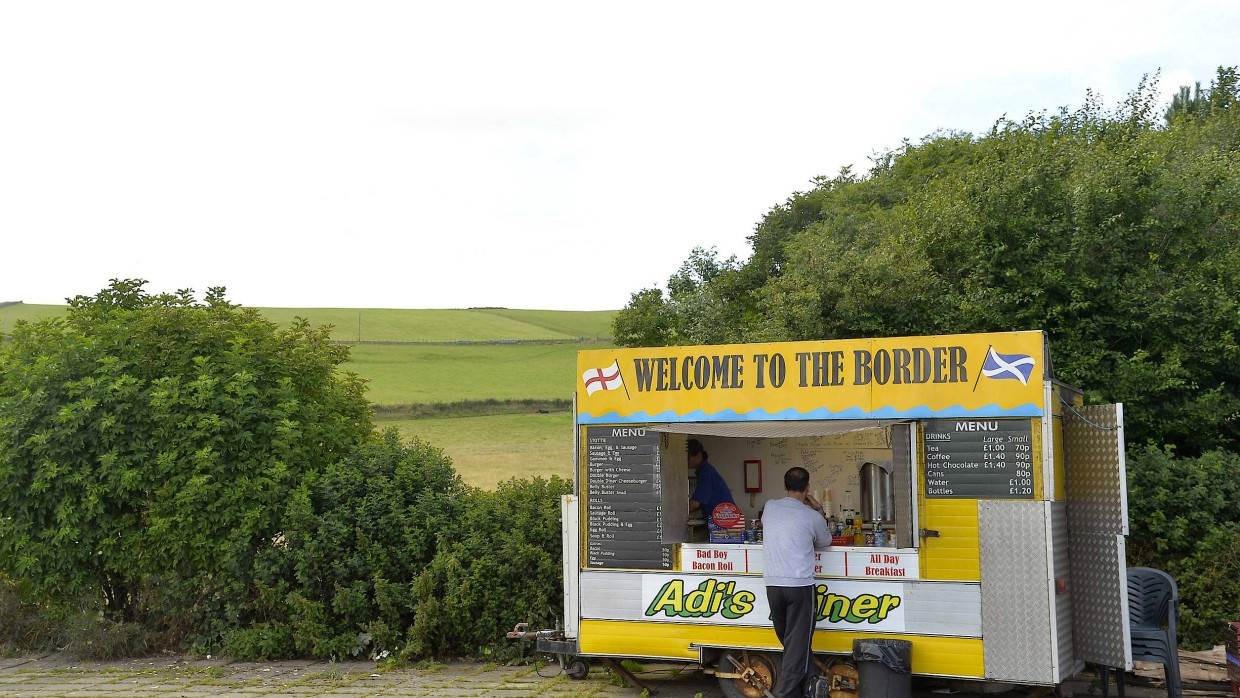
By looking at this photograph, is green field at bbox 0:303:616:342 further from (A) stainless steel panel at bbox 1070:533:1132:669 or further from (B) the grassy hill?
(A) stainless steel panel at bbox 1070:533:1132:669

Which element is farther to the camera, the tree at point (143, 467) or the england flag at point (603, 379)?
the tree at point (143, 467)

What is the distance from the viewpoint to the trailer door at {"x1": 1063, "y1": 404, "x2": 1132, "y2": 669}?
23.1 ft

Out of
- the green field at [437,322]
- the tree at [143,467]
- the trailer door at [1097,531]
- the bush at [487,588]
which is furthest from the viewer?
the green field at [437,322]

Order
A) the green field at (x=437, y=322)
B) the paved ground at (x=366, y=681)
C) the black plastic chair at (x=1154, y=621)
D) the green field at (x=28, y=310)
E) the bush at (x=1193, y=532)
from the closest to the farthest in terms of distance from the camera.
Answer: the black plastic chair at (x=1154, y=621)
the paved ground at (x=366, y=681)
the bush at (x=1193, y=532)
the green field at (x=28, y=310)
the green field at (x=437, y=322)

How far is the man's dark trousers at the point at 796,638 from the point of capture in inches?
281

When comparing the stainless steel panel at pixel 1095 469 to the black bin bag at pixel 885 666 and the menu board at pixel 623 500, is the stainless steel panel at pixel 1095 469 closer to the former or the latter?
the black bin bag at pixel 885 666

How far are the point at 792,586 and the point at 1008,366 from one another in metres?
2.11

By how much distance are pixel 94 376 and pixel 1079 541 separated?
9.36m

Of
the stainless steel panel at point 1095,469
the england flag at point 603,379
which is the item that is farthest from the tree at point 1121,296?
the england flag at point 603,379

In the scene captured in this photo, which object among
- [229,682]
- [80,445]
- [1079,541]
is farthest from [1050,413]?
[80,445]

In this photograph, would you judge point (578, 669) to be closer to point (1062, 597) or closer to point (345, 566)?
point (345, 566)

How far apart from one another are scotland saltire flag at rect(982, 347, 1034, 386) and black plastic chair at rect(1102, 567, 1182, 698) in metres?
2.07

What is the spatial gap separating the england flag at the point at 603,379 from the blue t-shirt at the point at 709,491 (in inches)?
52.9

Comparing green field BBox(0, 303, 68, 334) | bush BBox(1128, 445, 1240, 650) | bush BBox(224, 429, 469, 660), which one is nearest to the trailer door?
bush BBox(1128, 445, 1240, 650)
